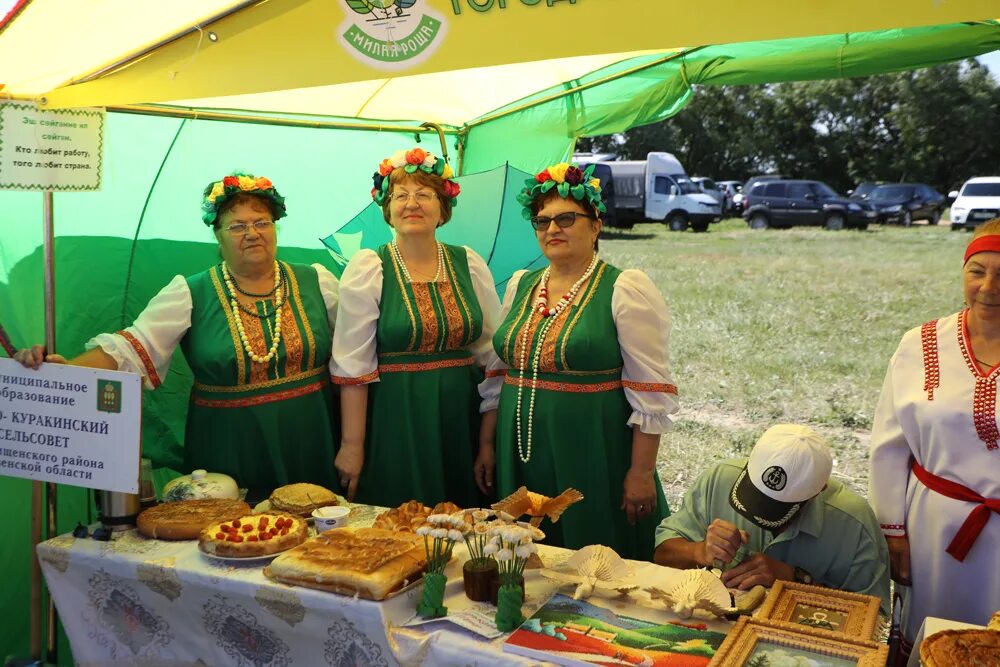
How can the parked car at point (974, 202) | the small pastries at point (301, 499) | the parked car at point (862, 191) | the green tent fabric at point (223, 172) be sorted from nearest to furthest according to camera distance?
1. the small pastries at point (301, 499)
2. the green tent fabric at point (223, 172)
3. the parked car at point (974, 202)
4. the parked car at point (862, 191)

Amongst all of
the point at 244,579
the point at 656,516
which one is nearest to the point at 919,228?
the point at 656,516

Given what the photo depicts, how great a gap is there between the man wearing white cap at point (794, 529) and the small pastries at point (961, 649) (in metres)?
0.39

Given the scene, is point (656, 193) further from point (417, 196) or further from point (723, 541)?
point (723, 541)

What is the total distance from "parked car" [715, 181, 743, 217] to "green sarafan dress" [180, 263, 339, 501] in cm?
362

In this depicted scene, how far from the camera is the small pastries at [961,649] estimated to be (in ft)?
4.91

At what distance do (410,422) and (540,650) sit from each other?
1374mm

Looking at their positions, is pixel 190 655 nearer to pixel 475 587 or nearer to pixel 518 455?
pixel 475 587

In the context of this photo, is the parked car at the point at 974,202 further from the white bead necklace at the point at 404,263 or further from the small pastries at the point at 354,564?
the small pastries at the point at 354,564

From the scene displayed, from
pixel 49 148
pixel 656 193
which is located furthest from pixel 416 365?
pixel 656 193

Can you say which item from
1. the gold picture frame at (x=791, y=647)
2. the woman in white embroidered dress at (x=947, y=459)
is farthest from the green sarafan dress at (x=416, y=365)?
the gold picture frame at (x=791, y=647)

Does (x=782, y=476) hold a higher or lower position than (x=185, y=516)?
higher

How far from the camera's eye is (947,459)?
2.16 metres

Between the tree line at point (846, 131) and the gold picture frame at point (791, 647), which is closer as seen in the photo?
the gold picture frame at point (791, 647)

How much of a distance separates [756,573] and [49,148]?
209 cm
